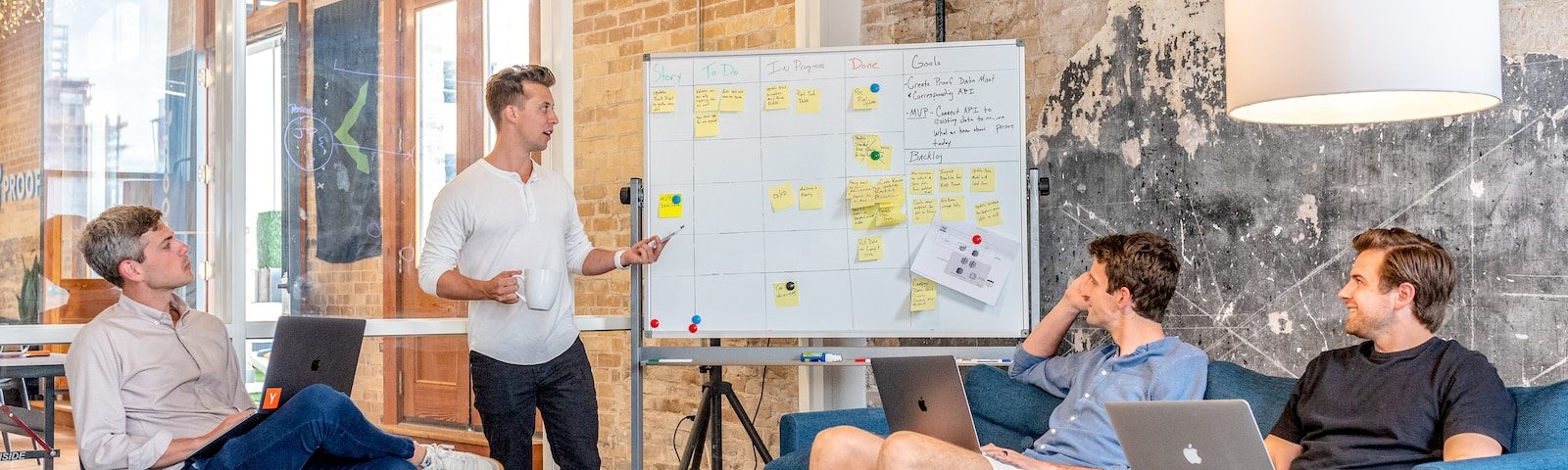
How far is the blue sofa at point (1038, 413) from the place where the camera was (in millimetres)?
2502

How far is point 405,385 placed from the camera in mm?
4605

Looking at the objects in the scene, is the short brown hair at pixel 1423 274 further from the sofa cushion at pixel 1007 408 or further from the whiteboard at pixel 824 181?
the whiteboard at pixel 824 181

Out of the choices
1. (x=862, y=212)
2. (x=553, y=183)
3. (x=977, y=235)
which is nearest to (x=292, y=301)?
(x=553, y=183)

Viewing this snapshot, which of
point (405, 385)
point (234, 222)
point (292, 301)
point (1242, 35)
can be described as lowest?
point (405, 385)

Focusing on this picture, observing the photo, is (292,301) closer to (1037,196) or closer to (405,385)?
(405,385)

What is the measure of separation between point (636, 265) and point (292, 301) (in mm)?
1113

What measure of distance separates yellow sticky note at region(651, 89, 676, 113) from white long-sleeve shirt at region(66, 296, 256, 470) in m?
1.54

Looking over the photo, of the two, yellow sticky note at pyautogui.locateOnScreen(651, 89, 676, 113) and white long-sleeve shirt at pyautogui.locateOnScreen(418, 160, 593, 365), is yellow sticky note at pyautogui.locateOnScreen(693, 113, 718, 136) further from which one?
white long-sleeve shirt at pyautogui.locateOnScreen(418, 160, 593, 365)

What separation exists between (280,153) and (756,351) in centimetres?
165

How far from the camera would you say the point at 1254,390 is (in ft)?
10.2

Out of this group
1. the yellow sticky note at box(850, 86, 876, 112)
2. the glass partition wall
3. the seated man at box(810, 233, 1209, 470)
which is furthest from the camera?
the yellow sticky note at box(850, 86, 876, 112)

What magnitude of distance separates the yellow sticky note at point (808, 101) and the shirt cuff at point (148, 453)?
6.84 ft

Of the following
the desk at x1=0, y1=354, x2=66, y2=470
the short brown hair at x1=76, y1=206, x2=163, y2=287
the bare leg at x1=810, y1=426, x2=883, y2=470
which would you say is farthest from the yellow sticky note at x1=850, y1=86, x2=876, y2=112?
the desk at x1=0, y1=354, x2=66, y2=470

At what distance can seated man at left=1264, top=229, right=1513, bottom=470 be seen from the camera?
8.05ft
